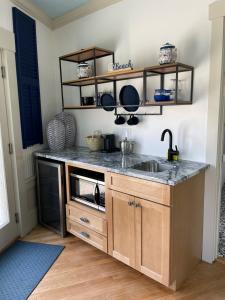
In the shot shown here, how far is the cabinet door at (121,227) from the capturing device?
198 cm

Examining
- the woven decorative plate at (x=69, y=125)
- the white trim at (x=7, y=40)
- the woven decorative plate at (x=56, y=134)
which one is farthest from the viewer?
the woven decorative plate at (x=69, y=125)

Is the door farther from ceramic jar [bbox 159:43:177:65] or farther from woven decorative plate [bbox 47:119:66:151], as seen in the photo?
ceramic jar [bbox 159:43:177:65]

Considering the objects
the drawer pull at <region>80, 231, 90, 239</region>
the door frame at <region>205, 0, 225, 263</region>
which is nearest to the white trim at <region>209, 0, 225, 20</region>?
the door frame at <region>205, 0, 225, 263</region>

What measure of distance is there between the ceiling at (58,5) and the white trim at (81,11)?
0.12 ft

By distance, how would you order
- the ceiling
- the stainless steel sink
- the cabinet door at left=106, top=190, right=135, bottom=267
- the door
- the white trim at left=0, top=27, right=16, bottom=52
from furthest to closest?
the ceiling, the door, the white trim at left=0, top=27, right=16, bottom=52, the stainless steel sink, the cabinet door at left=106, top=190, right=135, bottom=267

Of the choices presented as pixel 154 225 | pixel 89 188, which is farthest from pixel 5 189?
pixel 154 225

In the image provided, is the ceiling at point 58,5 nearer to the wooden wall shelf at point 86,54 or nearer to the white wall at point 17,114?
the white wall at point 17,114

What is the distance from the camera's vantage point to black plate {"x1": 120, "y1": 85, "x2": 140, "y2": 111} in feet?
8.01

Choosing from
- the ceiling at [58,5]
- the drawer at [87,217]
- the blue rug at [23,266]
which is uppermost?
the ceiling at [58,5]

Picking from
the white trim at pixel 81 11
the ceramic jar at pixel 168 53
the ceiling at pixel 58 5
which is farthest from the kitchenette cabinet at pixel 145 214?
the ceiling at pixel 58 5

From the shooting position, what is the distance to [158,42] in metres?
2.26

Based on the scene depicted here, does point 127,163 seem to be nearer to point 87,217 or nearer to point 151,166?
point 151,166

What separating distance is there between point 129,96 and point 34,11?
4.92ft

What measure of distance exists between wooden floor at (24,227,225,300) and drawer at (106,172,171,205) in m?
0.75
